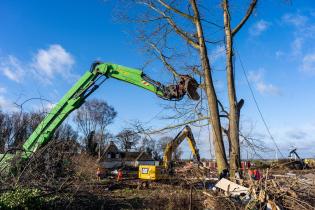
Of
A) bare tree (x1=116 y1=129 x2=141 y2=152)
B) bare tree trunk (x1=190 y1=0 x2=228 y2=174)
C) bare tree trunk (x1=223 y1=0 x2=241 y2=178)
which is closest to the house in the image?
bare tree (x1=116 y1=129 x2=141 y2=152)

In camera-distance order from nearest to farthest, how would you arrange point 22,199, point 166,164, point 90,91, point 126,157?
1. point 22,199
2. point 90,91
3. point 126,157
4. point 166,164

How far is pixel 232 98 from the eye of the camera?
10844 mm

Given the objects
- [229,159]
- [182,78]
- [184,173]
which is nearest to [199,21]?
[182,78]

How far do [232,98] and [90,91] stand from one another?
5.74 metres

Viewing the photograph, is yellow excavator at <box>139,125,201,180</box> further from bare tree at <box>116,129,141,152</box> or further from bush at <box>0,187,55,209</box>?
bush at <box>0,187,55,209</box>

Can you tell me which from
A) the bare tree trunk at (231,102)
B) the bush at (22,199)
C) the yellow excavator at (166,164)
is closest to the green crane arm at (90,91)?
the bare tree trunk at (231,102)

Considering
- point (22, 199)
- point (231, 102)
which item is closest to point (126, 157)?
point (231, 102)

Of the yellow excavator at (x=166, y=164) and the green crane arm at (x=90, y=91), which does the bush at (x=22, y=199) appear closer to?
the green crane arm at (x=90, y=91)

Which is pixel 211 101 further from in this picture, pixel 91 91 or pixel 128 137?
pixel 91 91

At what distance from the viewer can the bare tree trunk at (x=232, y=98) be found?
34.2 ft

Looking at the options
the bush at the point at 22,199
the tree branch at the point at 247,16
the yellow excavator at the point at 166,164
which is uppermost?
the tree branch at the point at 247,16

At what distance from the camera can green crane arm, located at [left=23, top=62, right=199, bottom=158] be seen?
1222 cm

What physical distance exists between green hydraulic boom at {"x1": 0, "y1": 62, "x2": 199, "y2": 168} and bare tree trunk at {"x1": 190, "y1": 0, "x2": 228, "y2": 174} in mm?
778

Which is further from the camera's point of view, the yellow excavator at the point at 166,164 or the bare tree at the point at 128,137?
the yellow excavator at the point at 166,164
